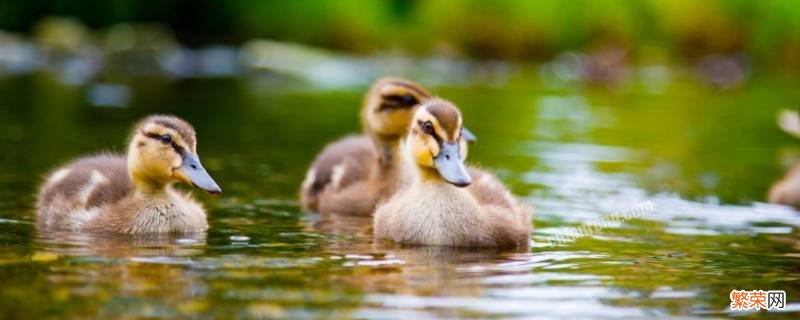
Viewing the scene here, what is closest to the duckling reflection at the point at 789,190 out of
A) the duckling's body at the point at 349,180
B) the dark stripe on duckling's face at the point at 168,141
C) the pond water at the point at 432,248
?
the pond water at the point at 432,248

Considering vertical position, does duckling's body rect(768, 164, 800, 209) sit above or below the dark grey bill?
above

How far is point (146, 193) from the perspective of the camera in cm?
933

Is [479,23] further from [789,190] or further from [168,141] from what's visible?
[168,141]

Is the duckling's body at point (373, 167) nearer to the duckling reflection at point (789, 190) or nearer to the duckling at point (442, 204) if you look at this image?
the duckling at point (442, 204)

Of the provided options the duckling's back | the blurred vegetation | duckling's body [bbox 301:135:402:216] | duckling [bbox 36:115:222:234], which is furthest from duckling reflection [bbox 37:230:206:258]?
the blurred vegetation

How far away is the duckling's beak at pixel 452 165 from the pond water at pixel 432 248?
424mm

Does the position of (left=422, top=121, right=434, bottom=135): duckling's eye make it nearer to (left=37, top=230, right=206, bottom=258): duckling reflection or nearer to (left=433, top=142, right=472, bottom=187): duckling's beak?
(left=433, top=142, right=472, bottom=187): duckling's beak

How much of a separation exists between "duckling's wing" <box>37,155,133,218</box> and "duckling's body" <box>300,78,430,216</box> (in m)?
1.68

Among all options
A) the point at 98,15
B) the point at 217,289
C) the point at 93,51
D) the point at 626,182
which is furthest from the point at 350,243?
the point at 98,15

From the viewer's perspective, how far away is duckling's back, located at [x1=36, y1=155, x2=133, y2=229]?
941cm

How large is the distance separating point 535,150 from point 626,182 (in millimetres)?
2745

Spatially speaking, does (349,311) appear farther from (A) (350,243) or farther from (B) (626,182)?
(B) (626,182)

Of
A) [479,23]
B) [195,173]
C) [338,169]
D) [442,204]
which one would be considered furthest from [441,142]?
[479,23]

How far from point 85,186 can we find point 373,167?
7.93 feet
